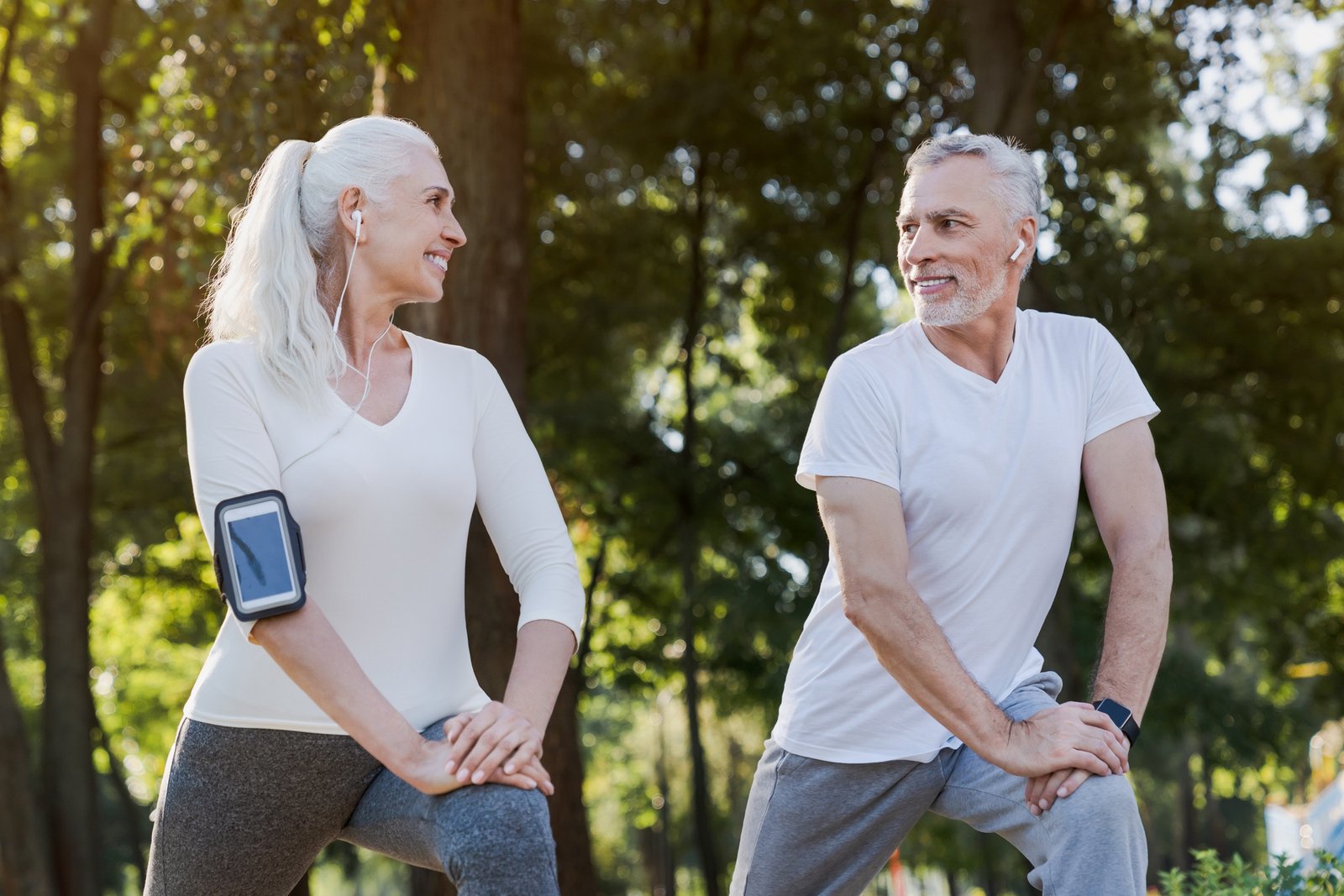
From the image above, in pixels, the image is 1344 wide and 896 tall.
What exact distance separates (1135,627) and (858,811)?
767mm

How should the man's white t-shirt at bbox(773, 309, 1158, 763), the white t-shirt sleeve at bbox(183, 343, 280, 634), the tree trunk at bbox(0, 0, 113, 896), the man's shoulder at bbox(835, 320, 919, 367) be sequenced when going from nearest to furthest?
the white t-shirt sleeve at bbox(183, 343, 280, 634) < the man's white t-shirt at bbox(773, 309, 1158, 763) < the man's shoulder at bbox(835, 320, 919, 367) < the tree trunk at bbox(0, 0, 113, 896)

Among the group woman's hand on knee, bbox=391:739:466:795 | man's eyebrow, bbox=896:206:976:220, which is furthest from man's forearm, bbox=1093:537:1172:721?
woman's hand on knee, bbox=391:739:466:795

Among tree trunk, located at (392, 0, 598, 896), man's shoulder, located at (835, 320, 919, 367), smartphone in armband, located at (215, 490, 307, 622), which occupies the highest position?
tree trunk, located at (392, 0, 598, 896)

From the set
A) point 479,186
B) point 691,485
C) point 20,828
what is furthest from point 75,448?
point 479,186

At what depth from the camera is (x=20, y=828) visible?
10367 millimetres

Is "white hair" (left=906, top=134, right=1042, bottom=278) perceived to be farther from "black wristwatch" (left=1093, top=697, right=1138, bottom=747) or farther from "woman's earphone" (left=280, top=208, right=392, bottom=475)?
"woman's earphone" (left=280, top=208, right=392, bottom=475)

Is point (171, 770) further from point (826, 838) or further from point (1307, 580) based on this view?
point (1307, 580)

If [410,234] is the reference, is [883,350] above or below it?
below

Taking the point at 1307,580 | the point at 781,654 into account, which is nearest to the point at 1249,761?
the point at 1307,580

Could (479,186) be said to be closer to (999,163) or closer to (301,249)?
(999,163)

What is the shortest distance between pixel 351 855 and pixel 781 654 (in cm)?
797

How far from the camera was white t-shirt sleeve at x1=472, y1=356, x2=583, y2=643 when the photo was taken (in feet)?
9.63

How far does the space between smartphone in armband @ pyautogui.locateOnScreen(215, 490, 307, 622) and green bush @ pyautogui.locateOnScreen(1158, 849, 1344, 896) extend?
2.83 metres

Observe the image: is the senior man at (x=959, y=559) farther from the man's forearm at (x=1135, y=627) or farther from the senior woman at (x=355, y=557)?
the senior woman at (x=355, y=557)
